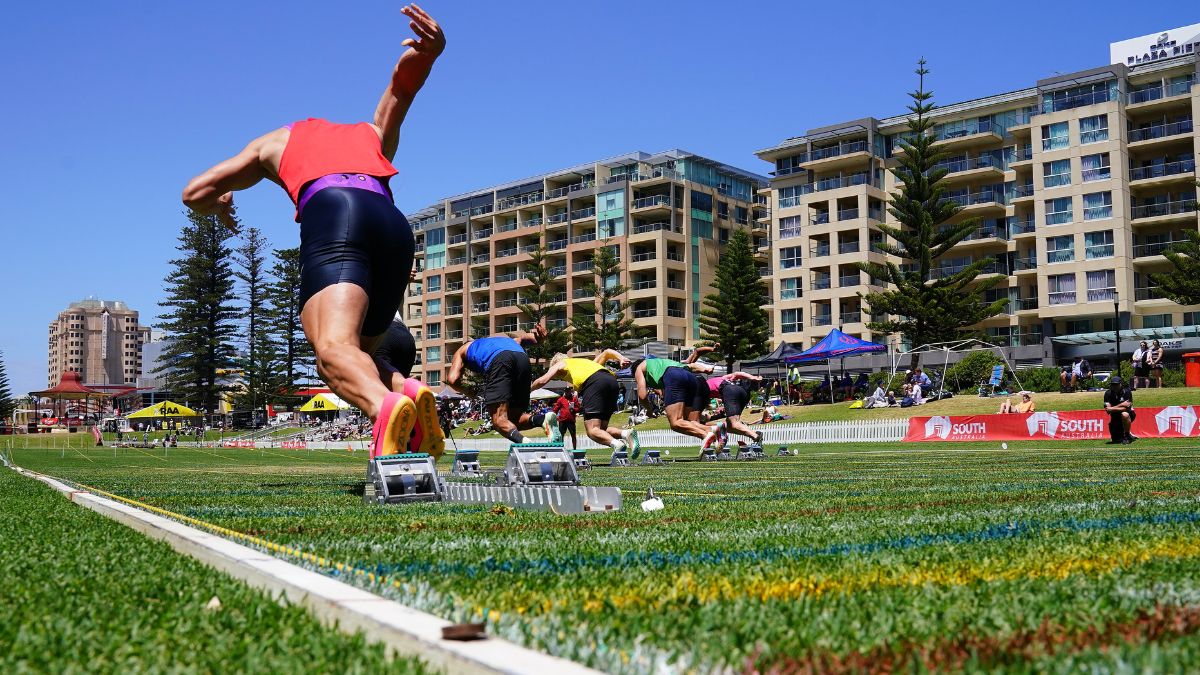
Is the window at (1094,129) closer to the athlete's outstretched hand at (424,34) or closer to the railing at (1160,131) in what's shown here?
the railing at (1160,131)

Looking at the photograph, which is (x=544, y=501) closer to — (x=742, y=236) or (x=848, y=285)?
(x=742, y=236)

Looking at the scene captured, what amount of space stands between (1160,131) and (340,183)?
63771mm

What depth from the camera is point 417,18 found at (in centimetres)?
604

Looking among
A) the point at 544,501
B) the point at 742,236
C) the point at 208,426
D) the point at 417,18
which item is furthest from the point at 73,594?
the point at 208,426

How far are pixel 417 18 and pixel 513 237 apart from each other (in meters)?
86.4

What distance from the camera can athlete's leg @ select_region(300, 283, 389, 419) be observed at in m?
5.19

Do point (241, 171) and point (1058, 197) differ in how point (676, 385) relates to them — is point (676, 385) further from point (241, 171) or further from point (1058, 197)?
point (1058, 197)

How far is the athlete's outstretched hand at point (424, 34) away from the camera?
604 cm

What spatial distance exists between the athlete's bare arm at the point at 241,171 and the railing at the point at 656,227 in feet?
249

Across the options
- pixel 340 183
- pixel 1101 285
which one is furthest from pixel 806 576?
pixel 1101 285

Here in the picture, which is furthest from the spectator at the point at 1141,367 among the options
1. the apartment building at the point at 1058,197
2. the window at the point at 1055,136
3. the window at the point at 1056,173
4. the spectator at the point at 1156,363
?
the window at the point at 1055,136

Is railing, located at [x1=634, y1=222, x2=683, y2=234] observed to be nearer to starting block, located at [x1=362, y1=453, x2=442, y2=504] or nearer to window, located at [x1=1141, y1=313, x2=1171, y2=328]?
window, located at [x1=1141, y1=313, x2=1171, y2=328]

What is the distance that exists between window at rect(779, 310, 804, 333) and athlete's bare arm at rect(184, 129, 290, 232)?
68866 mm

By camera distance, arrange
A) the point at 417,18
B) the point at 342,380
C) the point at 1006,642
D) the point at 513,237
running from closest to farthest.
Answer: the point at 1006,642 → the point at 342,380 → the point at 417,18 → the point at 513,237
